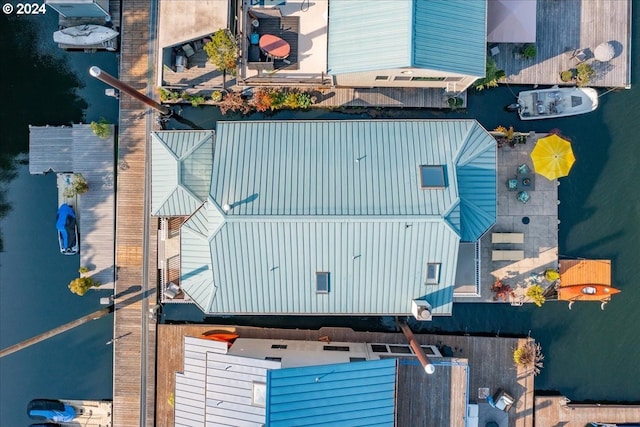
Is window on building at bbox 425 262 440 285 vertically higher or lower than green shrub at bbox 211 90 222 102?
lower

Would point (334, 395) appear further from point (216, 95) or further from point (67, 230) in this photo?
point (67, 230)

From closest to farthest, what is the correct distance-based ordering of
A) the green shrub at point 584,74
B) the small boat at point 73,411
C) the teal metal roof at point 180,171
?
1. the teal metal roof at point 180,171
2. the green shrub at point 584,74
3. the small boat at point 73,411

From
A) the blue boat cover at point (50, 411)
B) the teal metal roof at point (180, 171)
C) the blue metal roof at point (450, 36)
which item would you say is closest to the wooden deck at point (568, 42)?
the blue metal roof at point (450, 36)

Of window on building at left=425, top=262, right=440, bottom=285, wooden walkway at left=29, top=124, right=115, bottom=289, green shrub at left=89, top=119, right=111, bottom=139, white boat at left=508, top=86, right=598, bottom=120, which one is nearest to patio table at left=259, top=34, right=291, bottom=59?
green shrub at left=89, top=119, right=111, bottom=139

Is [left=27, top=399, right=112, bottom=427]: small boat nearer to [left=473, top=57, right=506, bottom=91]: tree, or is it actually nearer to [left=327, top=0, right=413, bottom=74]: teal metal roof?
[left=327, top=0, right=413, bottom=74]: teal metal roof

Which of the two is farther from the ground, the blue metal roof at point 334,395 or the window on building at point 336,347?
the window on building at point 336,347

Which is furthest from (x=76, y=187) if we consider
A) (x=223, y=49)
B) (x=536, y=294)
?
(x=536, y=294)

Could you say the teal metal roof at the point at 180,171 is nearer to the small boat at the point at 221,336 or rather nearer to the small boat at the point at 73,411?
the small boat at the point at 221,336
